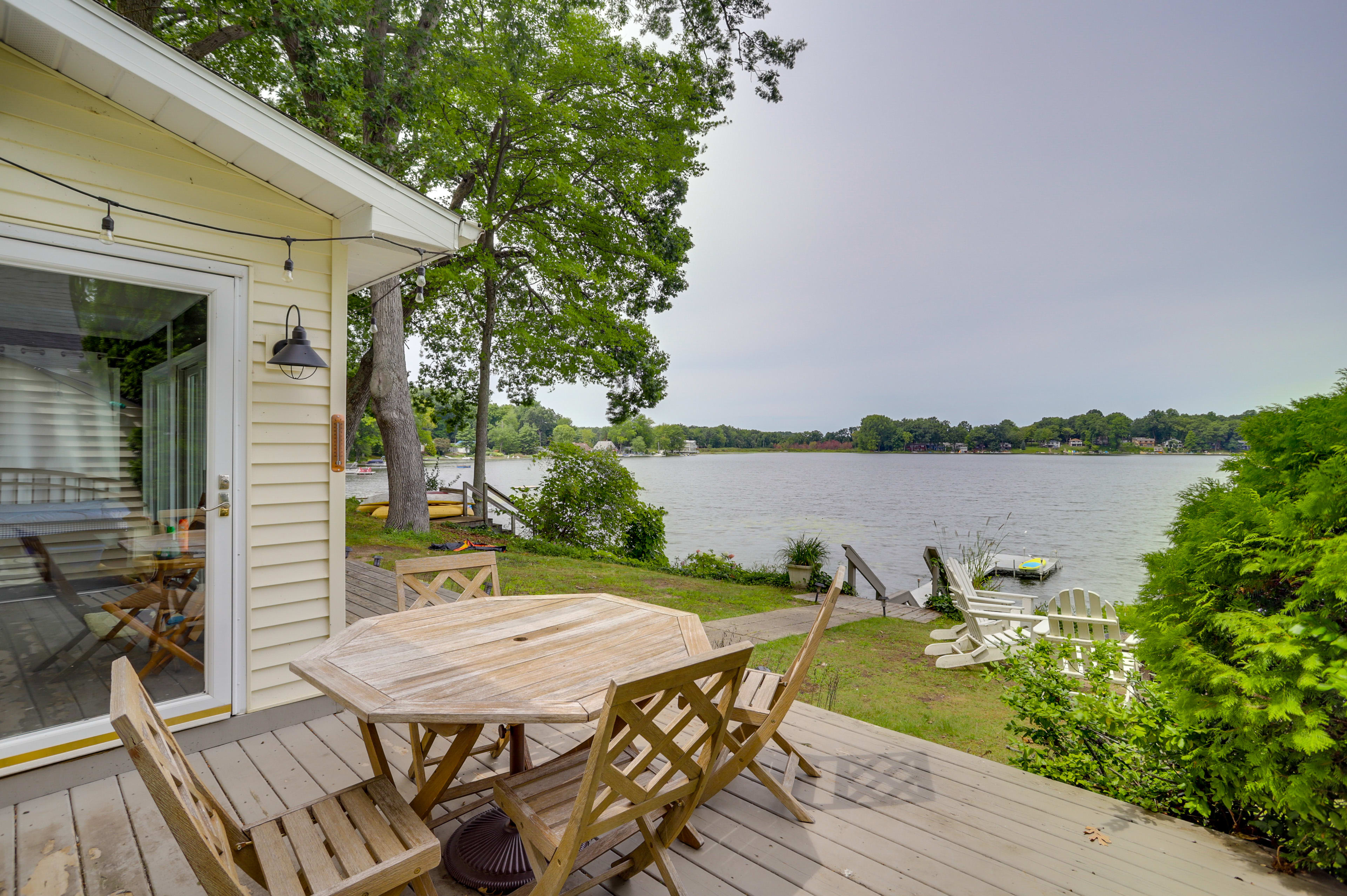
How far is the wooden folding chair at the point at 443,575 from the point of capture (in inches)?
110

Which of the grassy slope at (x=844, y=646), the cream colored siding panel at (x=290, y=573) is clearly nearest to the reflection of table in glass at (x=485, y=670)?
the cream colored siding panel at (x=290, y=573)

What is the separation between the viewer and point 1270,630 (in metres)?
1.86

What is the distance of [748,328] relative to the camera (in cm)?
3625

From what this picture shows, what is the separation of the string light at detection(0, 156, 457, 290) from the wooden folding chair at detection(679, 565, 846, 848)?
2.70m

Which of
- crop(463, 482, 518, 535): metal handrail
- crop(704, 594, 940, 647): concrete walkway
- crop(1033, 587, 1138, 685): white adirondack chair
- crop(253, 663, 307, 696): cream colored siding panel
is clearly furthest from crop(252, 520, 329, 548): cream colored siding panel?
crop(463, 482, 518, 535): metal handrail

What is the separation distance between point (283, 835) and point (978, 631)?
5500mm

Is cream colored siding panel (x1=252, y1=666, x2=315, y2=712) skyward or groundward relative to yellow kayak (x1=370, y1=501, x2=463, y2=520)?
skyward

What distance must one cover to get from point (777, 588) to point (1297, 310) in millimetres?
14328

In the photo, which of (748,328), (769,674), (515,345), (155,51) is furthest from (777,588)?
(748,328)

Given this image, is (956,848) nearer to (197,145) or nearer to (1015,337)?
(197,145)

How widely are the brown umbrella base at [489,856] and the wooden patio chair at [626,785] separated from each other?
4.7 inches

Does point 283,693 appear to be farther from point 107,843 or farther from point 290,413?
point 290,413

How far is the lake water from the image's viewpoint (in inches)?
650

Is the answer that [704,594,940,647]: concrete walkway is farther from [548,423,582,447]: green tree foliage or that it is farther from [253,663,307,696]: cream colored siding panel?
[548,423,582,447]: green tree foliage
